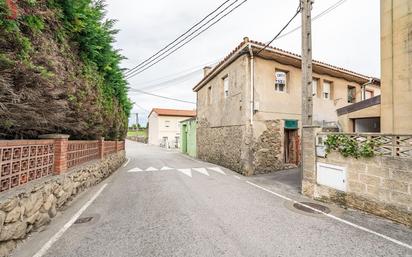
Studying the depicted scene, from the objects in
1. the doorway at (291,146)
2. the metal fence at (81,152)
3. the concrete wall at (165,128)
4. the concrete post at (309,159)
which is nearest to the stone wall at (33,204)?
the metal fence at (81,152)

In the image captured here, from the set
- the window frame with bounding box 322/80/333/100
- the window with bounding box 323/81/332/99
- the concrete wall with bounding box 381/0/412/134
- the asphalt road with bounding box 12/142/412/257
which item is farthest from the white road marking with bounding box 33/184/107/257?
the window with bounding box 323/81/332/99

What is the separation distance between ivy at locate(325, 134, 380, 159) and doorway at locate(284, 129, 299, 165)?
5101mm

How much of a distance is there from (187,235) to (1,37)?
150 inches

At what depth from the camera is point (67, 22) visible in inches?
176

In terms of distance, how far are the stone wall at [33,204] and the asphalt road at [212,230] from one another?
22cm

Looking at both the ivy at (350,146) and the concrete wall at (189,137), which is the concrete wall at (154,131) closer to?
the concrete wall at (189,137)

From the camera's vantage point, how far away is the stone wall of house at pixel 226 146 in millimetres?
9703

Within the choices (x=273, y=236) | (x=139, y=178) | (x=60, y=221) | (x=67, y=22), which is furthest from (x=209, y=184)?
(x=67, y=22)

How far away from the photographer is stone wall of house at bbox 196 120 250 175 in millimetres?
9703

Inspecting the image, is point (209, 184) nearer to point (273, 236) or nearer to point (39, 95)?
point (273, 236)

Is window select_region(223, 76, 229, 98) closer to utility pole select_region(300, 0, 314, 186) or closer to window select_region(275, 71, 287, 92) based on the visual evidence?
window select_region(275, 71, 287, 92)

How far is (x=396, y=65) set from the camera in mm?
6520

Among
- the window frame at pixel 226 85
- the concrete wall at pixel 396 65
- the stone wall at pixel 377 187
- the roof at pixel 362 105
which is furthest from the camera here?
the window frame at pixel 226 85

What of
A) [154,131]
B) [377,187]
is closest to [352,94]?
[377,187]
